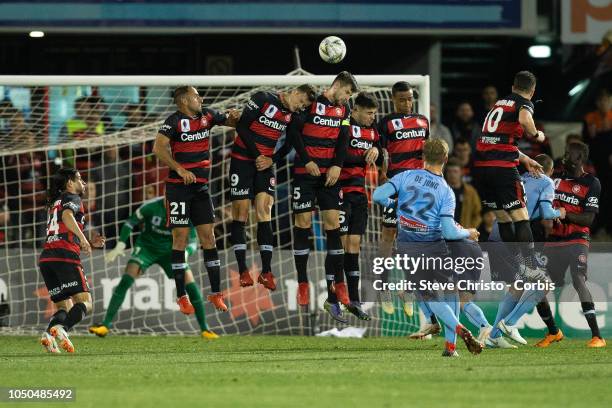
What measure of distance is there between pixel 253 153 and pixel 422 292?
300cm

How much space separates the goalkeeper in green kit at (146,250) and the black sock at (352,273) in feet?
7.59

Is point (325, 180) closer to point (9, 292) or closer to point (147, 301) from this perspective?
point (147, 301)

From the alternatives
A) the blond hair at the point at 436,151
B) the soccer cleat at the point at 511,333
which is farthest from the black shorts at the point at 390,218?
the blond hair at the point at 436,151

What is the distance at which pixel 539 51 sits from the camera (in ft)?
75.7

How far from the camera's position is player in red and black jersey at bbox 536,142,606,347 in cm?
1492

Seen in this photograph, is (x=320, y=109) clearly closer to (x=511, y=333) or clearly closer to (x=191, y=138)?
(x=191, y=138)

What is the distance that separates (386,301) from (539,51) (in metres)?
8.43

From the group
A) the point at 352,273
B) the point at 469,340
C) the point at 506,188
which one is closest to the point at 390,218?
the point at 352,273

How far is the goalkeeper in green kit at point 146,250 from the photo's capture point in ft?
55.3

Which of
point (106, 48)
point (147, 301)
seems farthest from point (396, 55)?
point (147, 301)

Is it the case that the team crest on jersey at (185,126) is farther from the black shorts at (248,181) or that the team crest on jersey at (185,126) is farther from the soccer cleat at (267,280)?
the soccer cleat at (267,280)

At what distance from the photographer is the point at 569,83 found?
75.4 ft

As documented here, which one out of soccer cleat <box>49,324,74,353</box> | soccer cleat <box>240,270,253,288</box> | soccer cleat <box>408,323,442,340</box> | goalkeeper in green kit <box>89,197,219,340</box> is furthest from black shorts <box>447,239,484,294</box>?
soccer cleat <box>49,324,74,353</box>

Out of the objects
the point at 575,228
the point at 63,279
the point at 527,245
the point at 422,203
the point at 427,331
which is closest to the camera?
the point at 422,203
